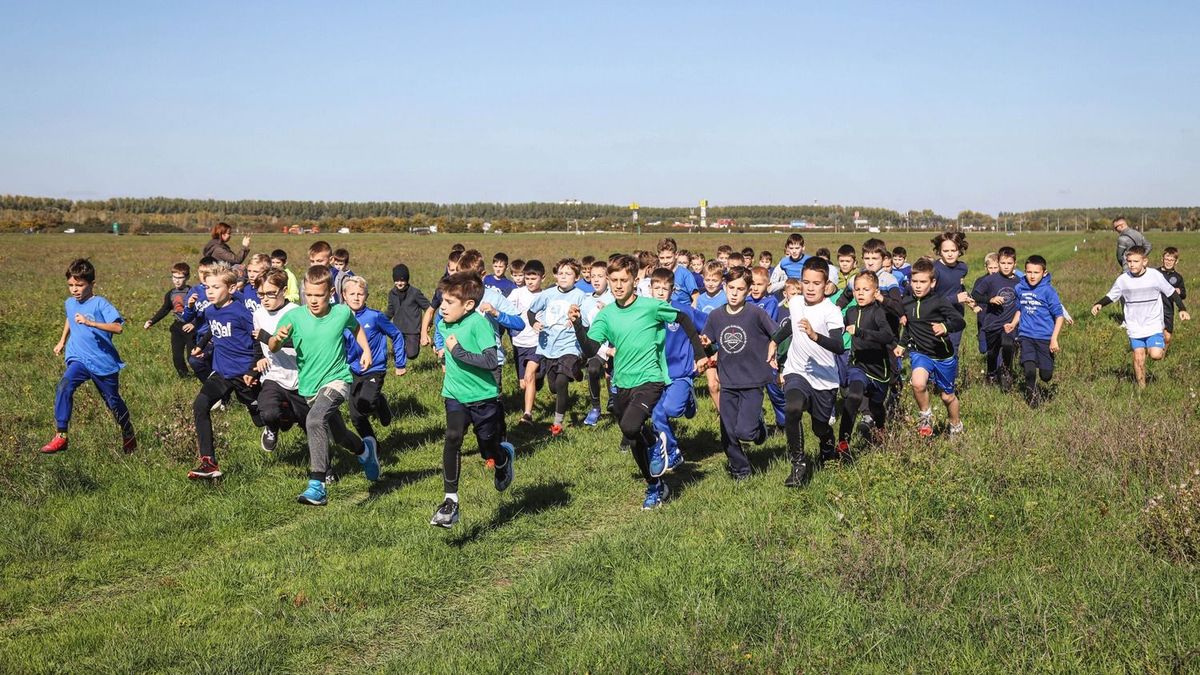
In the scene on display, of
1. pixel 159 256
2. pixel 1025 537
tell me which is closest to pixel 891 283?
pixel 1025 537

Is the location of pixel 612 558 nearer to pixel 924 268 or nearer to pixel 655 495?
pixel 655 495

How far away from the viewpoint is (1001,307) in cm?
1258

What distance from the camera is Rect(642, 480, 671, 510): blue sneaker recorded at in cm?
832

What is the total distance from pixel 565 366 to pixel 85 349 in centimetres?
544

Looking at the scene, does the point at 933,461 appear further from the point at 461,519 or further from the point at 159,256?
the point at 159,256

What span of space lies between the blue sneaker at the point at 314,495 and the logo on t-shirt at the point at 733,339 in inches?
157

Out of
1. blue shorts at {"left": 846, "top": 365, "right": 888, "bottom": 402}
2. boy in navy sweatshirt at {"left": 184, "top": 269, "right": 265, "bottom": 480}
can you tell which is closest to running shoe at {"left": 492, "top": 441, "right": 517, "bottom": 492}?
boy in navy sweatshirt at {"left": 184, "top": 269, "right": 265, "bottom": 480}

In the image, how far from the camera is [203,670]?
17.1ft

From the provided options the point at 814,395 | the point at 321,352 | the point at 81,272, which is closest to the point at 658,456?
the point at 814,395

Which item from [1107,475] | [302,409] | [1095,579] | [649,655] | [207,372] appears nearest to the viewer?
[649,655]

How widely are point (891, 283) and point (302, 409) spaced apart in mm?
7627

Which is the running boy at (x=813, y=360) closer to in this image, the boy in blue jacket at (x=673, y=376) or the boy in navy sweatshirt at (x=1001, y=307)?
the boy in blue jacket at (x=673, y=376)

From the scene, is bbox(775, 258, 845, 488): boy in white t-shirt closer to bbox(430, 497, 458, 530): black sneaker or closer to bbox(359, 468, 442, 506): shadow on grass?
bbox(430, 497, 458, 530): black sneaker

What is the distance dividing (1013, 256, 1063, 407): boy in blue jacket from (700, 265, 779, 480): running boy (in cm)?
513
